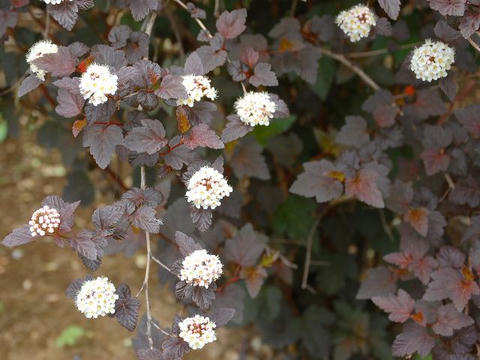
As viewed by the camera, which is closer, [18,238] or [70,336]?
[18,238]

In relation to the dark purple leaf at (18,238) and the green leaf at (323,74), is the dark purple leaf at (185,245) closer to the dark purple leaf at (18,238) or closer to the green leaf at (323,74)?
the dark purple leaf at (18,238)

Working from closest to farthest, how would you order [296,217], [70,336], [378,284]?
Answer: [378,284], [296,217], [70,336]

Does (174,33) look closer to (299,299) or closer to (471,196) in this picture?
(471,196)

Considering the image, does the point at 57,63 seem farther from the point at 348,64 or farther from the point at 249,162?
the point at 348,64

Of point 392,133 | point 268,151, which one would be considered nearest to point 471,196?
point 392,133

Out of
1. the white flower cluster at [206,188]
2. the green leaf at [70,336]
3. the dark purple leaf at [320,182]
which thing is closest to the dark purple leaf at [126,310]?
the white flower cluster at [206,188]

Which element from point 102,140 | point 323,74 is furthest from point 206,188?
point 323,74

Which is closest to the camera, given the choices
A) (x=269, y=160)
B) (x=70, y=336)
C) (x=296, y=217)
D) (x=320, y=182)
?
(x=320, y=182)

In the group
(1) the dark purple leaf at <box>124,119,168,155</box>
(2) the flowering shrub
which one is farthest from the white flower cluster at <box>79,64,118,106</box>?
(1) the dark purple leaf at <box>124,119,168,155</box>
